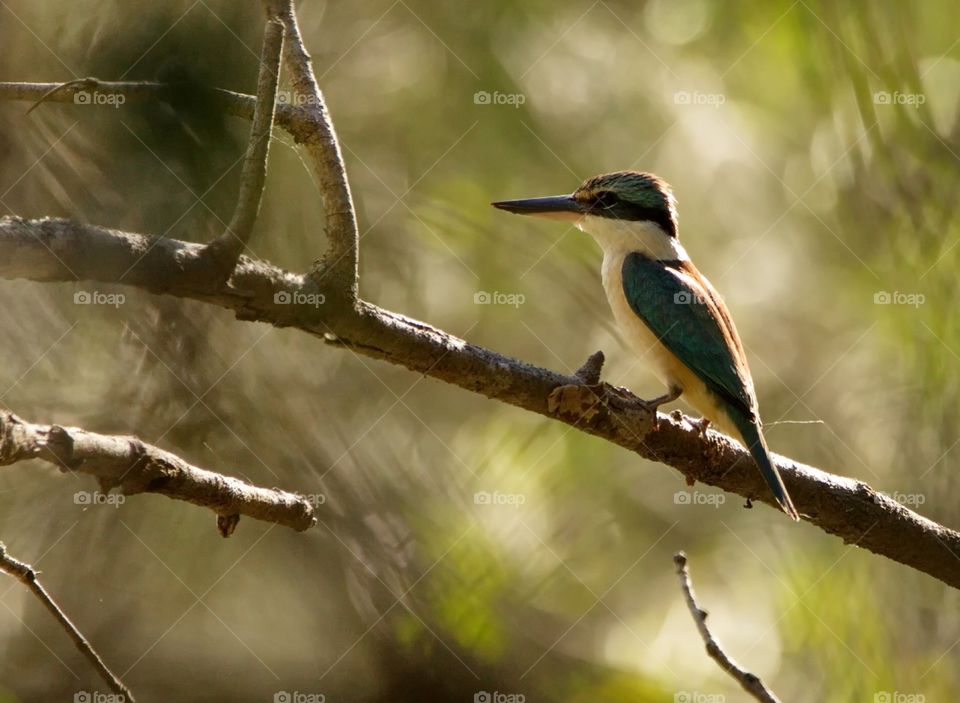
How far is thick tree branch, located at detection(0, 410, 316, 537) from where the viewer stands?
1590mm

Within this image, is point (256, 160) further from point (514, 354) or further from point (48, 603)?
point (514, 354)

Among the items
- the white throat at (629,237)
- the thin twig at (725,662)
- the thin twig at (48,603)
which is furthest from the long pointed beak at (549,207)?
the thin twig at (48,603)

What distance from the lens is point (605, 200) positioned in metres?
4.41

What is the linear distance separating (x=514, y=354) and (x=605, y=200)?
839mm

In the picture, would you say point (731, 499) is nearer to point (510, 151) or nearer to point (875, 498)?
point (875, 498)

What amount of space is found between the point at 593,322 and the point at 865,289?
1.25 m

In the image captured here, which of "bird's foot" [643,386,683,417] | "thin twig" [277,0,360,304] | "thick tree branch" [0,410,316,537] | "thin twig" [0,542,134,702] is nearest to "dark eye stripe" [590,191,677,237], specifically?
"bird's foot" [643,386,683,417]

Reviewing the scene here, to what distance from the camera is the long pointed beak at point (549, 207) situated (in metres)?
3.97

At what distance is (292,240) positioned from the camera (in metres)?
3.45

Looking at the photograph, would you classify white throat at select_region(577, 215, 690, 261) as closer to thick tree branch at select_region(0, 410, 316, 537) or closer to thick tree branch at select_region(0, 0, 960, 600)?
thick tree branch at select_region(0, 0, 960, 600)

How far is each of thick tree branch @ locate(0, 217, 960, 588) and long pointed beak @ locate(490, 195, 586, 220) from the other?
1.27 m

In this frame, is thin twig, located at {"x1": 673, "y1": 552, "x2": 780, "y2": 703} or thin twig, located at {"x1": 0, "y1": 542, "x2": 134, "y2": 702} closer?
thin twig, located at {"x1": 0, "y1": 542, "x2": 134, "y2": 702}

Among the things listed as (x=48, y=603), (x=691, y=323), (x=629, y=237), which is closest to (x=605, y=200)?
(x=629, y=237)

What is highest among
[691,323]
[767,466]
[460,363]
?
[691,323]
